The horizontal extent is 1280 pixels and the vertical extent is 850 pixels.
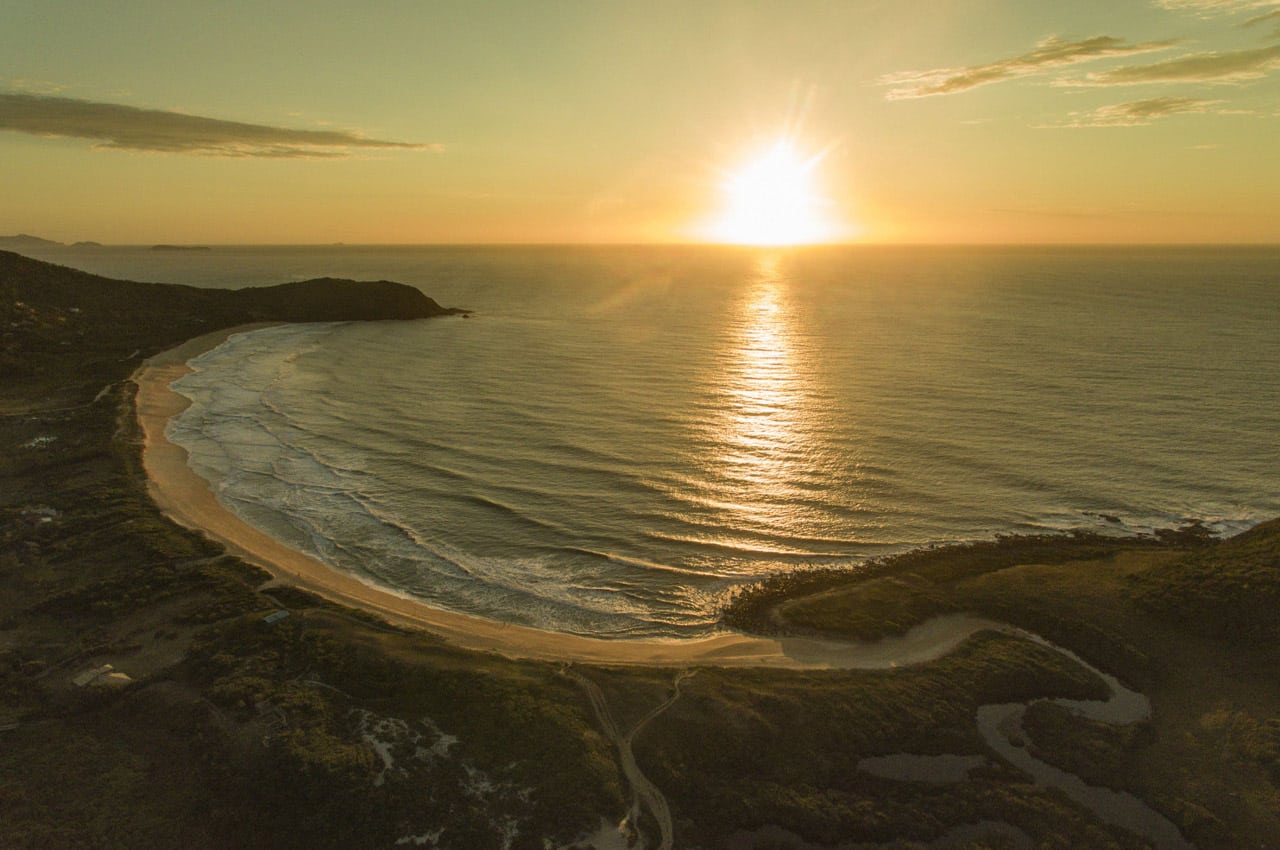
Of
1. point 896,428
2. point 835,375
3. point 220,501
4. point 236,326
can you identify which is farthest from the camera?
point 236,326

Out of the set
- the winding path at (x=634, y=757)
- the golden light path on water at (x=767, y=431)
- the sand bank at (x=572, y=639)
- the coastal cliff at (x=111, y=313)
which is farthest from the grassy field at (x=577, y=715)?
the coastal cliff at (x=111, y=313)

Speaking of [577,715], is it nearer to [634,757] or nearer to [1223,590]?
[634,757]

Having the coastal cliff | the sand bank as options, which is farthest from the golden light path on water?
the coastal cliff

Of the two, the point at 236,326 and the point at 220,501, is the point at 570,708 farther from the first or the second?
the point at 236,326

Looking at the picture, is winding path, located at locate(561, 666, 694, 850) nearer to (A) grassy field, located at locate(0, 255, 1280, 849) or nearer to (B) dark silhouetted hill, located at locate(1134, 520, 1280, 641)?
(A) grassy field, located at locate(0, 255, 1280, 849)

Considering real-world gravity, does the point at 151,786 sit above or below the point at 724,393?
below

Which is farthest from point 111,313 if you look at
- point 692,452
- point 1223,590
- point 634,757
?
point 1223,590

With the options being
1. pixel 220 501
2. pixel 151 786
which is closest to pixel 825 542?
pixel 151 786

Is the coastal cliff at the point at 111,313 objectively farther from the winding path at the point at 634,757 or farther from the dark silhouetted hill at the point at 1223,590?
the dark silhouetted hill at the point at 1223,590
